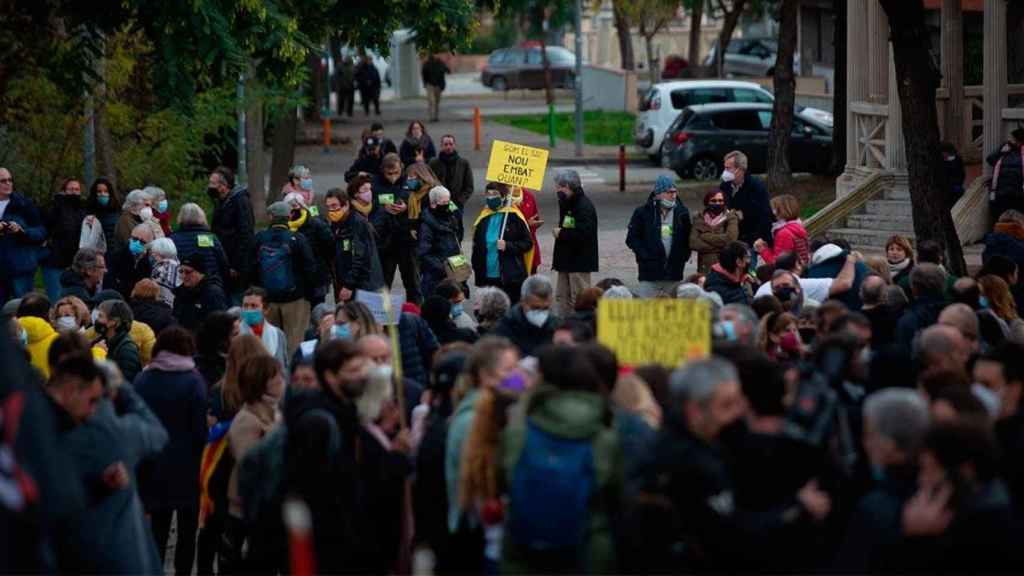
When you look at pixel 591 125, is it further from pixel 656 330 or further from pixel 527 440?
pixel 527 440

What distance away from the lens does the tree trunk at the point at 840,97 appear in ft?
102

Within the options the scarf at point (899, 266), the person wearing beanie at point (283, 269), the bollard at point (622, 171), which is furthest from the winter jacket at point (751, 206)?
the bollard at point (622, 171)

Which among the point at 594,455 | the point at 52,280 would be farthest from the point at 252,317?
the point at 52,280

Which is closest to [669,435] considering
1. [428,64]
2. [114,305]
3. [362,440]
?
[362,440]

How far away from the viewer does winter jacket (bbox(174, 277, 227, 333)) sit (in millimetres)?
15086

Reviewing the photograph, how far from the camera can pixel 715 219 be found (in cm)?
1741

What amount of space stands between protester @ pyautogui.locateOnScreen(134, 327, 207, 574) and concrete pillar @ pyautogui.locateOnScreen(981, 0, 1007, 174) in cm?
1454

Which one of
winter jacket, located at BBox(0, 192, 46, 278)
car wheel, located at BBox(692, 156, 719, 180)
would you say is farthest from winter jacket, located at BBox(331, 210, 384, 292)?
car wheel, located at BBox(692, 156, 719, 180)

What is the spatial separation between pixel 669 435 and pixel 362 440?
1.89m

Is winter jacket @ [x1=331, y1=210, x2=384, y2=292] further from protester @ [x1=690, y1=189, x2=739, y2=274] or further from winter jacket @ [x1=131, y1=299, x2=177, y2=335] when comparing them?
winter jacket @ [x1=131, y1=299, x2=177, y2=335]

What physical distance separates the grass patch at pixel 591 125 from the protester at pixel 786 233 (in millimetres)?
26874

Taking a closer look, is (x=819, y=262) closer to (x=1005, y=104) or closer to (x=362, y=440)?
(x=362, y=440)

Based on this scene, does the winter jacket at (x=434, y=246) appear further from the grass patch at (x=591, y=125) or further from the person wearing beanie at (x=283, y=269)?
the grass patch at (x=591, y=125)

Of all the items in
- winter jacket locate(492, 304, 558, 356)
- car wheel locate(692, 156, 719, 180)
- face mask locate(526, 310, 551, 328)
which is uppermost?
face mask locate(526, 310, 551, 328)
